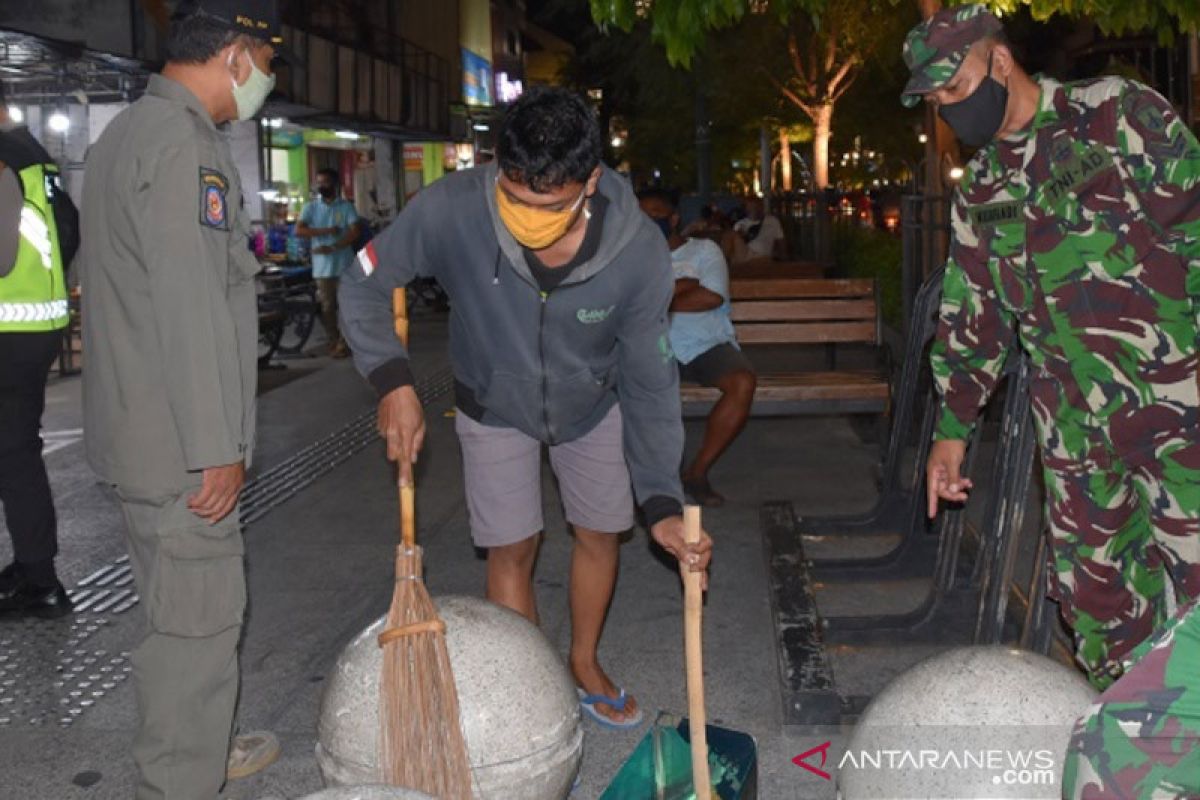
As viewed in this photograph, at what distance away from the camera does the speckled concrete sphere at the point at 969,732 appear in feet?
9.62

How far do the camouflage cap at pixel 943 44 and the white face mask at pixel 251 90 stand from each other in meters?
1.73

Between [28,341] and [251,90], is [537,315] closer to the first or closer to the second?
[251,90]

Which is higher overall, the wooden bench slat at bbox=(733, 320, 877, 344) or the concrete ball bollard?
the wooden bench slat at bbox=(733, 320, 877, 344)

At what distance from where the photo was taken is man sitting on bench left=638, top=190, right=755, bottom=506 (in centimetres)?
792

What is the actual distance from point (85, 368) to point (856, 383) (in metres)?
5.17

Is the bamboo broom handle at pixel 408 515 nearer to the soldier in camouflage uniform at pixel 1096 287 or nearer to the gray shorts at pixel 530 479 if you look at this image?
the gray shorts at pixel 530 479

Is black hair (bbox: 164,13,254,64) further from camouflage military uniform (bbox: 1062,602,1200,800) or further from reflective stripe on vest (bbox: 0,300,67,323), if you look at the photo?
camouflage military uniform (bbox: 1062,602,1200,800)

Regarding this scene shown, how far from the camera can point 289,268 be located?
17250 millimetres

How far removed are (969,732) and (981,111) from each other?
1.69m

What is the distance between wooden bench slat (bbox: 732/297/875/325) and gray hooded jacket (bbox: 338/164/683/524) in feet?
17.2

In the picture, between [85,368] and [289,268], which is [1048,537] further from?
[289,268]

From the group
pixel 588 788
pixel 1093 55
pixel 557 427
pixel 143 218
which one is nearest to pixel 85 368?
pixel 143 218

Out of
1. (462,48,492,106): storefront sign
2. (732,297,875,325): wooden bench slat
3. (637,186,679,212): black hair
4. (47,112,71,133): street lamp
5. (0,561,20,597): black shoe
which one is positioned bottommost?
(0,561,20,597): black shoe

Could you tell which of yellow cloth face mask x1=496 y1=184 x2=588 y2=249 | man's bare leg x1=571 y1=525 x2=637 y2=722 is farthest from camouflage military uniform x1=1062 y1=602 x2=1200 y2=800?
man's bare leg x1=571 y1=525 x2=637 y2=722
